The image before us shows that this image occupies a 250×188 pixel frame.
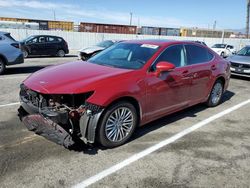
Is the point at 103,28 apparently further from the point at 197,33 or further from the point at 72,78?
the point at 72,78

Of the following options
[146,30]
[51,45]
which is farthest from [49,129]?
[146,30]

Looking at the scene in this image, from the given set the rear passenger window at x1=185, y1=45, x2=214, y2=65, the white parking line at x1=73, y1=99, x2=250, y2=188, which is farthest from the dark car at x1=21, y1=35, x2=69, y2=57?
the white parking line at x1=73, y1=99, x2=250, y2=188

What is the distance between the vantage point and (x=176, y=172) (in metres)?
3.72

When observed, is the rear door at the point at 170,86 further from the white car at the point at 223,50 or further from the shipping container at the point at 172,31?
the shipping container at the point at 172,31

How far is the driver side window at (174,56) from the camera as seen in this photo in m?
5.07

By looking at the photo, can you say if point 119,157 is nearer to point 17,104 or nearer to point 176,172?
point 176,172

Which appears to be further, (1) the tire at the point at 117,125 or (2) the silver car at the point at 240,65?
(2) the silver car at the point at 240,65

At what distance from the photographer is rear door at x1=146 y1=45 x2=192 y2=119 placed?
4.71 metres

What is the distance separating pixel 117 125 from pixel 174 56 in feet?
6.14

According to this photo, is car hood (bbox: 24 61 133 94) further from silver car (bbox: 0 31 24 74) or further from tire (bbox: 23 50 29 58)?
tire (bbox: 23 50 29 58)

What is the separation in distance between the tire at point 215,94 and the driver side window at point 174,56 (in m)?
1.63

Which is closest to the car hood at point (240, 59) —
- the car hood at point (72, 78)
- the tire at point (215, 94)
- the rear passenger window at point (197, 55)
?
the tire at point (215, 94)

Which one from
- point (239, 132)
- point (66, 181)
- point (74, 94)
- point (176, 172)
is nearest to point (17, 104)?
point (74, 94)

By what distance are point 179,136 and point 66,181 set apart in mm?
2271
